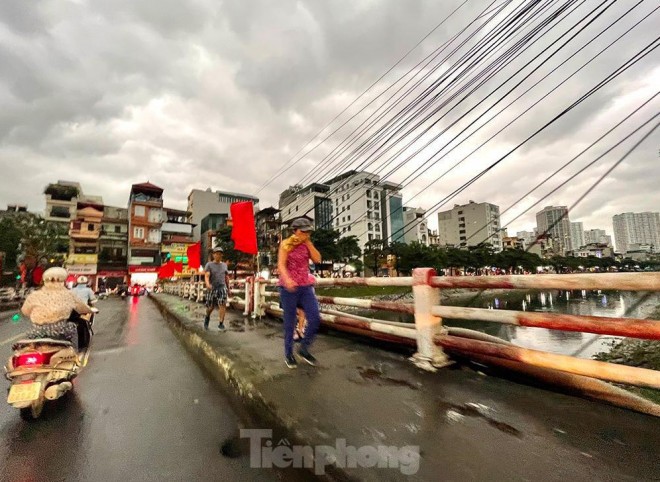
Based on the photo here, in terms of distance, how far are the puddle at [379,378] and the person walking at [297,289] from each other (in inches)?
26.6

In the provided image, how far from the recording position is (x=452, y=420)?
2170 millimetres

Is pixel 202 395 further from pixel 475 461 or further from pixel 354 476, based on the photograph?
pixel 475 461

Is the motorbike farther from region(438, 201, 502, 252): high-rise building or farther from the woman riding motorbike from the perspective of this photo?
region(438, 201, 502, 252): high-rise building

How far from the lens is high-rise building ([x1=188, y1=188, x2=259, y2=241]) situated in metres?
61.5

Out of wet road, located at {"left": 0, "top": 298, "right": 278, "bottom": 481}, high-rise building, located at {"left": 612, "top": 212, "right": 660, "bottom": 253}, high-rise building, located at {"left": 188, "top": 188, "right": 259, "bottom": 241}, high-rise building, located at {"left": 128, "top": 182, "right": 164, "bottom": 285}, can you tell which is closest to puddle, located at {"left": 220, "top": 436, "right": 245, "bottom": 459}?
wet road, located at {"left": 0, "top": 298, "right": 278, "bottom": 481}

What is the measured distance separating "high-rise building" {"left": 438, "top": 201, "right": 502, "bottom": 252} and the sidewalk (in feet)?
333

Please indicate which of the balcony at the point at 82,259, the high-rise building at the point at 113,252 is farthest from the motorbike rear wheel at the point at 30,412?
the balcony at the point at 82,259

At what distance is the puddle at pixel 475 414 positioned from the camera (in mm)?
2027

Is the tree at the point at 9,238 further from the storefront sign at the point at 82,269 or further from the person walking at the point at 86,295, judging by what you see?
the person walking at the point at 86,295

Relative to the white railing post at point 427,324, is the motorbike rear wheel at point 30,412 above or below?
below

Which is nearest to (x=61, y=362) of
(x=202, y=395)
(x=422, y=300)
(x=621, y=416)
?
(x=202, y=395)

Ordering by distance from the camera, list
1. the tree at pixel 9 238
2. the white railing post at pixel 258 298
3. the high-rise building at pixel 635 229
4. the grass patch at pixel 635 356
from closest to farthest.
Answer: the white railing post at pixel 258 298 → the grass patch at pixel 635 356 → the tree at pixel 9 238 → the high-rise building at pixel 635 229

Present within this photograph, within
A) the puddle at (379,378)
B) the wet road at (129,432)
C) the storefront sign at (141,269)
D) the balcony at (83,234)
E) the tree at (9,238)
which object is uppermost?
the balcony at (83,234)

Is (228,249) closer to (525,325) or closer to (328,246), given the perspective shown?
(328,246)
